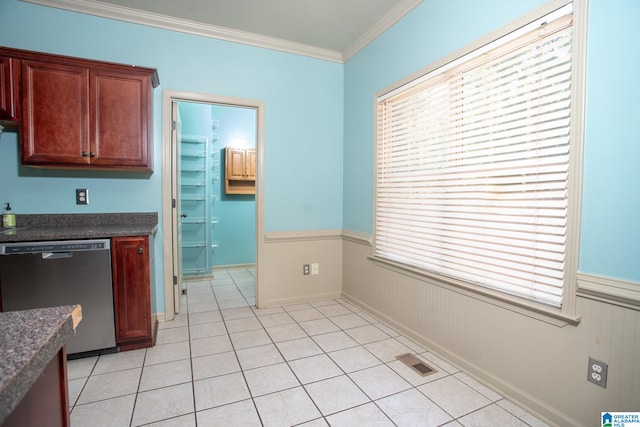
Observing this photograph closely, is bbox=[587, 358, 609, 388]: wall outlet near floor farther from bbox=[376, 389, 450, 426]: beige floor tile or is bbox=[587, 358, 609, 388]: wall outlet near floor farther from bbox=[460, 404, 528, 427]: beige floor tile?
bbox=[376, 389, 450, 426]: beige floor tile

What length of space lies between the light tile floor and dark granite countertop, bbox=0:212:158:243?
2.98 ft

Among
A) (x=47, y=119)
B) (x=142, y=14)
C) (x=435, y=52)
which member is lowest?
(x=47, y=119)

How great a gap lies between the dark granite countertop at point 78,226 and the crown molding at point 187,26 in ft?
5.68

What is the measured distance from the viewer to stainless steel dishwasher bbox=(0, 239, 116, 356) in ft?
6.81

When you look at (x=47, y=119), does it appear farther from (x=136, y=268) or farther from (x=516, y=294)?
(x=516, y=294)

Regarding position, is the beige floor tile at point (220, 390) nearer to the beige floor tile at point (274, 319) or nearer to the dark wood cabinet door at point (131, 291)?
the dark wood cabinet door at point (131, 291)

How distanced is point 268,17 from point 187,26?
781mm

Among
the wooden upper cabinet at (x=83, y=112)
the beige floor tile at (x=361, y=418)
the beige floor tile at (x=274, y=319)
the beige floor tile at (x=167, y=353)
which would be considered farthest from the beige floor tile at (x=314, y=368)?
the wooden upper cabinet at (x=83, y=112)

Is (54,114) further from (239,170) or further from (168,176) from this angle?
(239,170)

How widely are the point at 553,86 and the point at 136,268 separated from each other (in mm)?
2906

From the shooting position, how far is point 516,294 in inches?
70.2

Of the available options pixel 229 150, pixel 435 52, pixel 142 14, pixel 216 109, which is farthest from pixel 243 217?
pixel 435 52

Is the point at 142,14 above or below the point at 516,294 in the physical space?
above

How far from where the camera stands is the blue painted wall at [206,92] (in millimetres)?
2537
